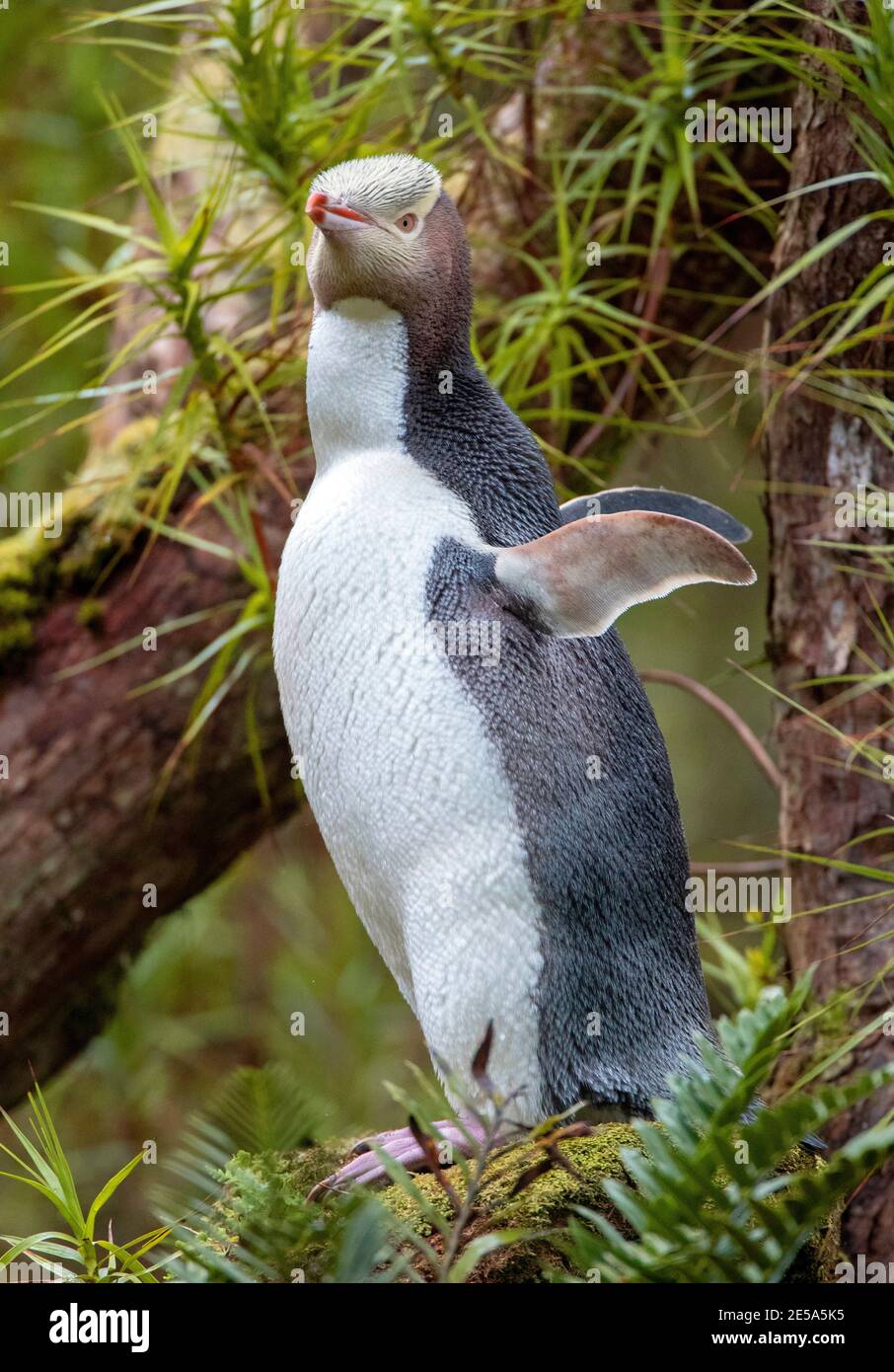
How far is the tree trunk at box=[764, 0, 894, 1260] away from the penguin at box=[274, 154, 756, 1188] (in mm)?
386

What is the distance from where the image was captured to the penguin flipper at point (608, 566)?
1.16 metres

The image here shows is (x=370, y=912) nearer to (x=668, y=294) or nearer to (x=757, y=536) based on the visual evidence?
(x=668, y=294)

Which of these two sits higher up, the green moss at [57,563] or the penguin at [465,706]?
the green moss at [57,563]

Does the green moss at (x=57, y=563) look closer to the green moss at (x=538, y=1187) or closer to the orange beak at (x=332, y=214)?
the orange beak at (x=332, y=214)

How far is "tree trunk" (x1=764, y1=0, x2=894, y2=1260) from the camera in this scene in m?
1.58

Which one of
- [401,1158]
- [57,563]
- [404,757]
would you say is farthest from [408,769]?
[57,563]

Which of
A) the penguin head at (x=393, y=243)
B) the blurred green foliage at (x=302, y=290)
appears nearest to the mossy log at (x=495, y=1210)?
the blurred green foliage at (x=302, y=290)

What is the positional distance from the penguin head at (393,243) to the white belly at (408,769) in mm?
138

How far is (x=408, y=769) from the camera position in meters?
1.26

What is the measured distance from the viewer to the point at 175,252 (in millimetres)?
1717

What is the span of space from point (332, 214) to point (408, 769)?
47 centimetres

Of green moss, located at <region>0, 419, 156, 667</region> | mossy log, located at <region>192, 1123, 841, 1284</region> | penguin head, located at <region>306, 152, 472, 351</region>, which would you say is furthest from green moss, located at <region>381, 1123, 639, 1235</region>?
green moss, located at <region>0, 419, 156, 667</region>
